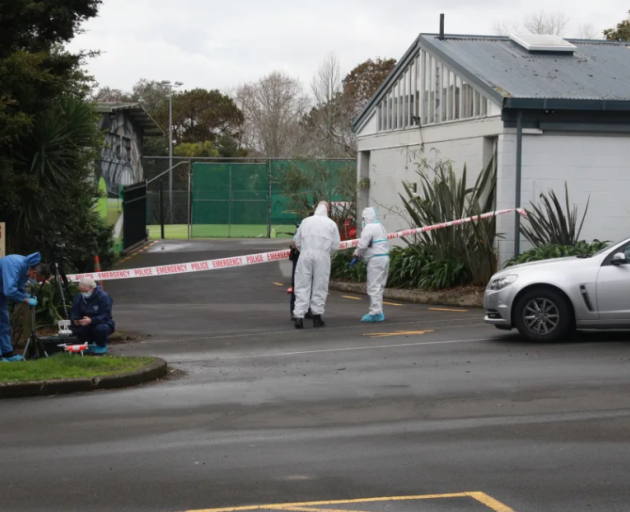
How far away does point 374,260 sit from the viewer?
15.7 m

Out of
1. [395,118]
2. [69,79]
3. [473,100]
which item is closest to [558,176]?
[473,100]

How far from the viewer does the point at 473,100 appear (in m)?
19.9

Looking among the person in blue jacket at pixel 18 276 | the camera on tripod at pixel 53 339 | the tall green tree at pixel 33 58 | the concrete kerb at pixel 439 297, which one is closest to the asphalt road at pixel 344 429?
the camera on tripod at pixel 53 339

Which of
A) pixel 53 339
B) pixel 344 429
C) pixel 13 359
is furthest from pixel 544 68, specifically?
pixel 344 429

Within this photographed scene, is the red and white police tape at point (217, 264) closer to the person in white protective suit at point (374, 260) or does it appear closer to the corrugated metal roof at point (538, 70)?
the person in white protective suit at point (374, 260)

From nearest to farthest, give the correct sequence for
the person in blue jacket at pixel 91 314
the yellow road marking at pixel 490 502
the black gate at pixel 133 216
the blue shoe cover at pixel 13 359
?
the yellow road marking at pixel 490 502
the blue shoe cover at pixel 13 359
the person in blue jacket at pixel 91 314
the black gate at pixel 133 216

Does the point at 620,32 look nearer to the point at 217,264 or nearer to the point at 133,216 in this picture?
the point at 133,216

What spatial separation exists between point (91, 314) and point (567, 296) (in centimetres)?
580

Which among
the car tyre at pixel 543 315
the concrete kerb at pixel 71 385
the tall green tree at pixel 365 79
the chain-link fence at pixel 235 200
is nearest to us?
the concrete kerb at pixel 71 385

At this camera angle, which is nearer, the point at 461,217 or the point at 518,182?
the point at 518,182

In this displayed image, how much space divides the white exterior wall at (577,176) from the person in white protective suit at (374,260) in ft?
13.2

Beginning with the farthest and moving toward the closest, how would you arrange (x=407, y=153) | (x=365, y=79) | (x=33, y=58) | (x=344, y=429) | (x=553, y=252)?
(x=365, y=79) → (x=407, y=153) → (x=553, y=252) → (x=33, y=58) → (x=344, y=429)

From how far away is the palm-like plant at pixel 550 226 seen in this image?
733 inches

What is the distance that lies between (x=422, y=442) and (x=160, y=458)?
1.91 m
